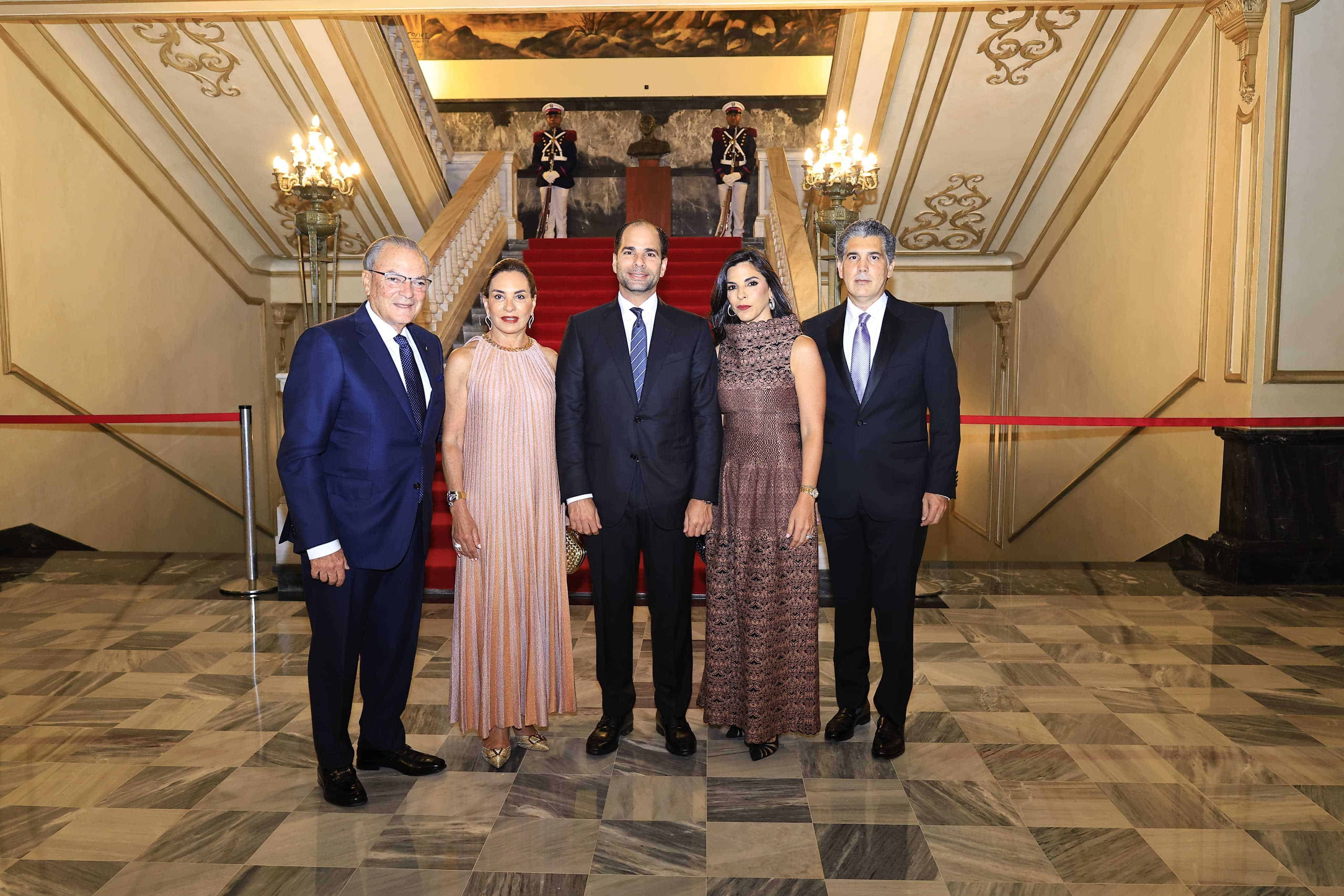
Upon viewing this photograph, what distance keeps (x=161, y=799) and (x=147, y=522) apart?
568cm

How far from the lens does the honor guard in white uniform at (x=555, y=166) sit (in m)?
9.92

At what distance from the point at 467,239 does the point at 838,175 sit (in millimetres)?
3377

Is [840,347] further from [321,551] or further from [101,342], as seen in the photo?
[101,342]

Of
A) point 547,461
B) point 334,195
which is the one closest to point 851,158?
point 334,195

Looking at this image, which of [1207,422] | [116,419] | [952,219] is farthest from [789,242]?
[116,419]

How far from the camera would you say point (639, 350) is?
10.0 ft

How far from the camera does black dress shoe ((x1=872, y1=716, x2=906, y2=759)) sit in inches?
124

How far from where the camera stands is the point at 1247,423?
5.59m

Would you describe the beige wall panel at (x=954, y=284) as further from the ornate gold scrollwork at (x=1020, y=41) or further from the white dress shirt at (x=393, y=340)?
the white dress shirt at (x=393, y=340)

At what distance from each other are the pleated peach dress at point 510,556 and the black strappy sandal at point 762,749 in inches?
26.5

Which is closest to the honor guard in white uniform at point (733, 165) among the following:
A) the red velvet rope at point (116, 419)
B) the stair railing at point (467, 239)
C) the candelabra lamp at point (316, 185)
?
the stair railing at point (467, 239)

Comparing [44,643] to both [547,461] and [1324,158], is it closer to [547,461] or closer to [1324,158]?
[547,461]

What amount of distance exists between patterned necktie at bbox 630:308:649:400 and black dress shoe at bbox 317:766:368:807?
149cm

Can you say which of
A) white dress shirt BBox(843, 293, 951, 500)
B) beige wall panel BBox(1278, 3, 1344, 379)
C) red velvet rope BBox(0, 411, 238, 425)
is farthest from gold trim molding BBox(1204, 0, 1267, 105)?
red velvet rope BBox(0, 411, 238, 425)
